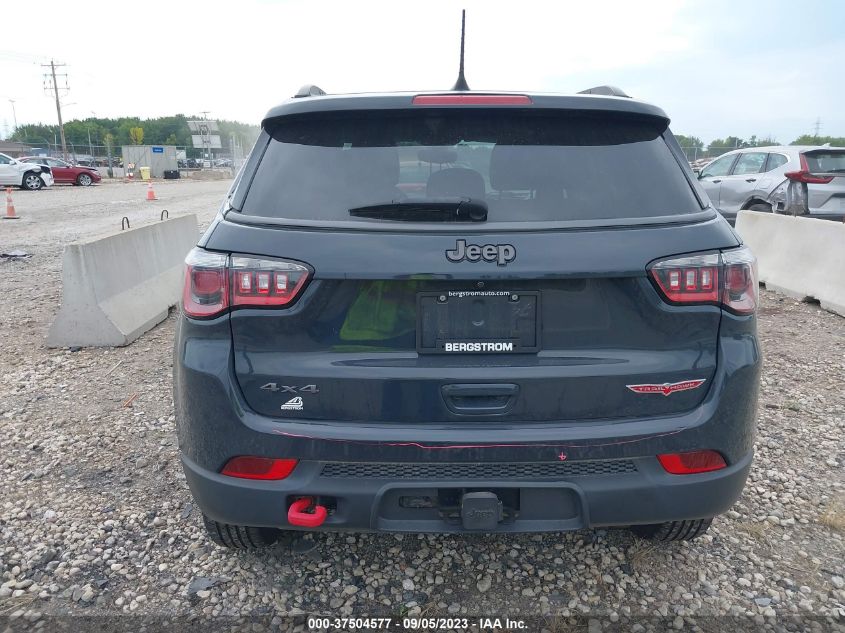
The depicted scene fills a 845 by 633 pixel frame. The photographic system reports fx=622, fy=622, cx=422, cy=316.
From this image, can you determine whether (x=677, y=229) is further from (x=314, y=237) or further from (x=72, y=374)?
(x=72, y=374)

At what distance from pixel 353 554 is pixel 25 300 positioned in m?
6.42

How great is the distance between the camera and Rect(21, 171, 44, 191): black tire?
29.1 meters

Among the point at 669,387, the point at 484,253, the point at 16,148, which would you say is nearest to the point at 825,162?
the point at 669,387

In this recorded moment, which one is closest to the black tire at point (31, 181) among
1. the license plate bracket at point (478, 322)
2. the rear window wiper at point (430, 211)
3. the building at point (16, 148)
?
the rear window wiper at point (430, 211)

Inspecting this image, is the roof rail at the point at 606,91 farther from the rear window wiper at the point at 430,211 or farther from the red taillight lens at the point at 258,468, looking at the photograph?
the red taillight lens at the point at 258,468

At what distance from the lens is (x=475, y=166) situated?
221 centimetres

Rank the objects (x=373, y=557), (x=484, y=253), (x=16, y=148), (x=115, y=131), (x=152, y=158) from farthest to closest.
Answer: (x=115, y=131)
(x=16, y=148)
(x=152, y=158)
(x=373, y=557)
(x=484, y=253)

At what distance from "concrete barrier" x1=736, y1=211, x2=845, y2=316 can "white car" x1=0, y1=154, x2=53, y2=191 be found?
3064 centimetres

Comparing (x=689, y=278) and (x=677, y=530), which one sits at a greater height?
(x=689, y=278)

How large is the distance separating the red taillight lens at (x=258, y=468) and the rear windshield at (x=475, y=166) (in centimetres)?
82

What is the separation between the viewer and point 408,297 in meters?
2.02

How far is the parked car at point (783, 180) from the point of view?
9695 mm

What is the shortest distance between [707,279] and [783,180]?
31.4 ft

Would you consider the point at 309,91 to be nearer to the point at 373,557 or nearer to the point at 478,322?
the point at 478,322
